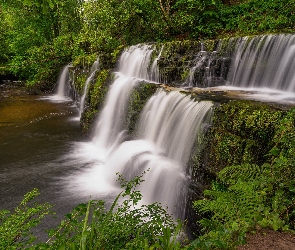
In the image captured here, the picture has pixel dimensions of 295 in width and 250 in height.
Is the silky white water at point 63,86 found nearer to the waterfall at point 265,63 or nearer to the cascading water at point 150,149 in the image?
the cascading water at point 150,149

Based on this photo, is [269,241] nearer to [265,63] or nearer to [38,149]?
[265,63]

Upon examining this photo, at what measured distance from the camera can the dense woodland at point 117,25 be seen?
12.2 metres

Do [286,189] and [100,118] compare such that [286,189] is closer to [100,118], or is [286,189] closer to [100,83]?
[100,118]

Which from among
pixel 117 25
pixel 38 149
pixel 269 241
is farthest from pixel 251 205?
pixel 117 25

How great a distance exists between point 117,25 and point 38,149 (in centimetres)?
963

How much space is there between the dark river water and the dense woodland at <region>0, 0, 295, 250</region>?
2.17ft

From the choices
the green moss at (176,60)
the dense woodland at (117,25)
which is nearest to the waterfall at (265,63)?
the green moss at (176,60)

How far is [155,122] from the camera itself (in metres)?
7.91

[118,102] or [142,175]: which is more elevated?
[118,102]

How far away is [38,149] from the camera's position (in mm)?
9633

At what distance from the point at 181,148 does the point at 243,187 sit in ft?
10.6

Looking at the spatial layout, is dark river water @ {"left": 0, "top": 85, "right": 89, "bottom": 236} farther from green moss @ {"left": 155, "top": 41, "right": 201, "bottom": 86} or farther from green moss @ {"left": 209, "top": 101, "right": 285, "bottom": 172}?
green moss @ {"left": 155, "top": 41, "right": 201, "bottom": 86}

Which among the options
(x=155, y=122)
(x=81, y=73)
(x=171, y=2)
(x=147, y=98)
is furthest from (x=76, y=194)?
(x=171, y=2)

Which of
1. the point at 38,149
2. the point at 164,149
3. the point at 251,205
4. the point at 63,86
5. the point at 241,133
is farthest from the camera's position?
the point at 63,86
